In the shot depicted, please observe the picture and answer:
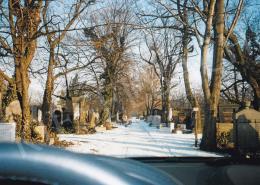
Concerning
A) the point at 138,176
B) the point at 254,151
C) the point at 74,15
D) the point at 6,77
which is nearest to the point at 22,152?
the point at 138,176

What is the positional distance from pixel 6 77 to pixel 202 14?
9121 millimetres

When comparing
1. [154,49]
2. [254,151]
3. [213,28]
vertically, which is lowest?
[254,151]

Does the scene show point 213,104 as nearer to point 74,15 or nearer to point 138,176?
point 74,15

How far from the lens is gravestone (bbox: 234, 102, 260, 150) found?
18.4 metres

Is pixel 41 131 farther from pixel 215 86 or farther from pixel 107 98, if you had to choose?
pixel 107 98

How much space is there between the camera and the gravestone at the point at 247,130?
1838 centimetres

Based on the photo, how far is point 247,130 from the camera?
18.6m

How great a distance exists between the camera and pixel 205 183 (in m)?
2.79

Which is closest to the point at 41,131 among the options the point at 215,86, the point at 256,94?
the point at 215,86

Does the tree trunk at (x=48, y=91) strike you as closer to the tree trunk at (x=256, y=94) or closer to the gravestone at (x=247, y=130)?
the gravestone at (x=247, y=130)

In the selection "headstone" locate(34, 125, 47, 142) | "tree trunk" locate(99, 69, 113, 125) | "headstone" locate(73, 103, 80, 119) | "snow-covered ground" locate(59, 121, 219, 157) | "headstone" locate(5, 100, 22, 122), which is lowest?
"snow-covered ground" locate(59, 121, 219, 157)

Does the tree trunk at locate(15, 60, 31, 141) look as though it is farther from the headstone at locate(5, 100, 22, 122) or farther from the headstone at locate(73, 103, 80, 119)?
the headstone at locate(73, 103, 80, 119)

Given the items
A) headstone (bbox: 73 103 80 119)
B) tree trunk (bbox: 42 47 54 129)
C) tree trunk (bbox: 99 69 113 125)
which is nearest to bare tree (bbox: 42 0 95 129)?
tree trunk (bbox: 42 47 54 129)

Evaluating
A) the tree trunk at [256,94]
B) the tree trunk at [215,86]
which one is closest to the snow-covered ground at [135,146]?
the tree trunk at [215,86]
